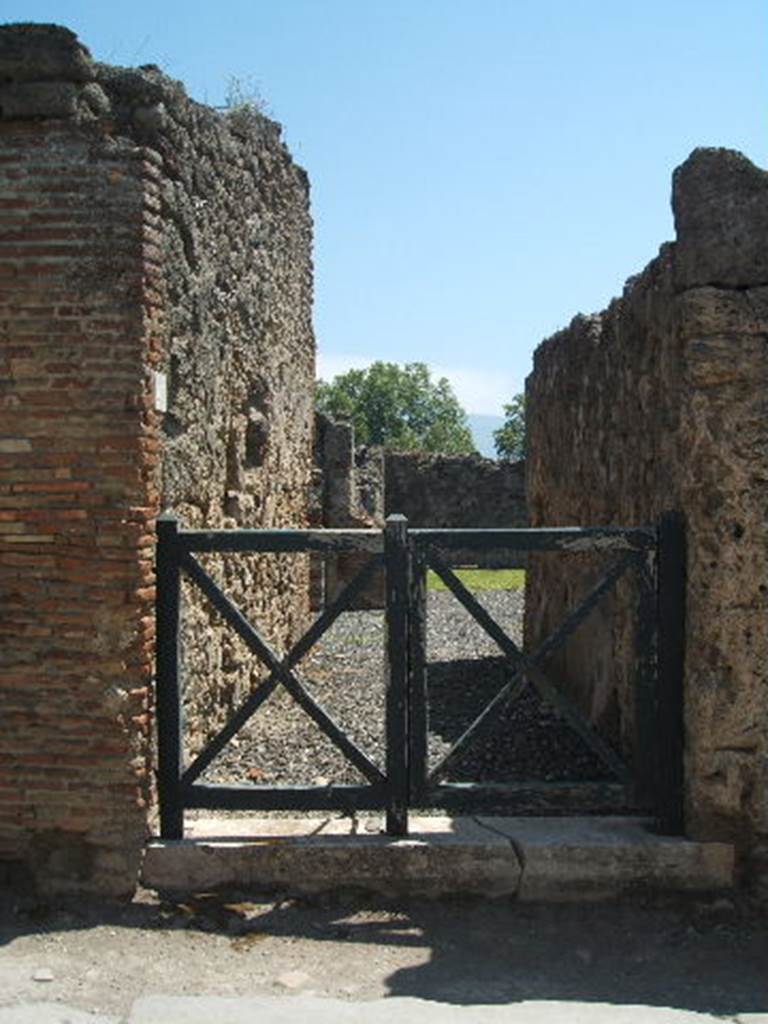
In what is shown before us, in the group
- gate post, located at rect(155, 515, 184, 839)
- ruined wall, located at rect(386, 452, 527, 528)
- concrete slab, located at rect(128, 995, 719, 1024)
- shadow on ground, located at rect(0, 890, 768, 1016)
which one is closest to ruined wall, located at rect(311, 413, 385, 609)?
ruined wall, located at rect(386, 452, 527, 528)

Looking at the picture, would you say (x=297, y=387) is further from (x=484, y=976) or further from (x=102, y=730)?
(x=484, y=976)

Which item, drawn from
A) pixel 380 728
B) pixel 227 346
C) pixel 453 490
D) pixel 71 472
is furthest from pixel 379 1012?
pixel 453 490

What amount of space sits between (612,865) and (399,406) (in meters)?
61.4

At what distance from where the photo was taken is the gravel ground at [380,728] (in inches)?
239

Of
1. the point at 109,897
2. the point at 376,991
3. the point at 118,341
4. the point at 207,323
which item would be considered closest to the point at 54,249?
the point at 118,341

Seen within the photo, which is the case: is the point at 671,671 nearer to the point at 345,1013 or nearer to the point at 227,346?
the point at 345,1013

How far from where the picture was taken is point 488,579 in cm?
1909

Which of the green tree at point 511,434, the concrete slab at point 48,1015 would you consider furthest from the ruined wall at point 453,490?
the green tree at point 511,434

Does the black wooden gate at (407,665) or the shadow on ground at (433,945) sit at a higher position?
the black wooden gate at (407,665)

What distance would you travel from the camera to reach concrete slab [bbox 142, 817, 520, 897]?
4.34m

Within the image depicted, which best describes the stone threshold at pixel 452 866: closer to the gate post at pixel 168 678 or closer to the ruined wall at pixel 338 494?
the gate post at pixel 168 678

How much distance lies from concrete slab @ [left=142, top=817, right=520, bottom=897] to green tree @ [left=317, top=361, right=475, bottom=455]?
191 ft

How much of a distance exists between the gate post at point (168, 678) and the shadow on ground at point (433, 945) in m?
0.36

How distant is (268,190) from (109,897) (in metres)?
5.25
